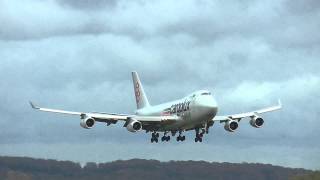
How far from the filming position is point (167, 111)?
181m

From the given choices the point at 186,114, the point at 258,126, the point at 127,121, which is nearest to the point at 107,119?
the point at 127,121

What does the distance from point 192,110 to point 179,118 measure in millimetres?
5513

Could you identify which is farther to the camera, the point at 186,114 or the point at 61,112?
the point at 61,112

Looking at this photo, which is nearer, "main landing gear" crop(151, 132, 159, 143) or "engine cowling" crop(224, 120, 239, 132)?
"engine cowling" crop(224, 120, 239, 132)

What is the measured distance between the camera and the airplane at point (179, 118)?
168 meters

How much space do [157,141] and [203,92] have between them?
2193 cm

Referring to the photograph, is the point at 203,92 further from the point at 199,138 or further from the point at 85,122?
the point at 85,122

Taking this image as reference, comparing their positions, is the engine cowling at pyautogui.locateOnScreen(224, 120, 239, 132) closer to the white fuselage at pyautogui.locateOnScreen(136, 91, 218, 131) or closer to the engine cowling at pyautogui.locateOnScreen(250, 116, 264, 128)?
the engine cowling at pyautogui.locateOnScreen(250, 116, 264, 128)

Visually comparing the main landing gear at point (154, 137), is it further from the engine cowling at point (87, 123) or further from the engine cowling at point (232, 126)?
the engine cowling at point (87, 123)

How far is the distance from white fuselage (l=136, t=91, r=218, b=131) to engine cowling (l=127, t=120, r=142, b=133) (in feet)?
16.5

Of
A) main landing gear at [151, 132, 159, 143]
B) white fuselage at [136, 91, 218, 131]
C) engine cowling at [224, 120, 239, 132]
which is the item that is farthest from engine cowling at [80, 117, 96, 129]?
engine cowling at [224, 120, 239, 132]

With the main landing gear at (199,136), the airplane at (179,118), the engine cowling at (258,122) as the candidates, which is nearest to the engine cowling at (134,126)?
the airplane at (179,118)

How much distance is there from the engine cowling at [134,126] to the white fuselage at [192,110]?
5.03 meters

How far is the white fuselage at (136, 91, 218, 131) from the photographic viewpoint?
6560 inches
